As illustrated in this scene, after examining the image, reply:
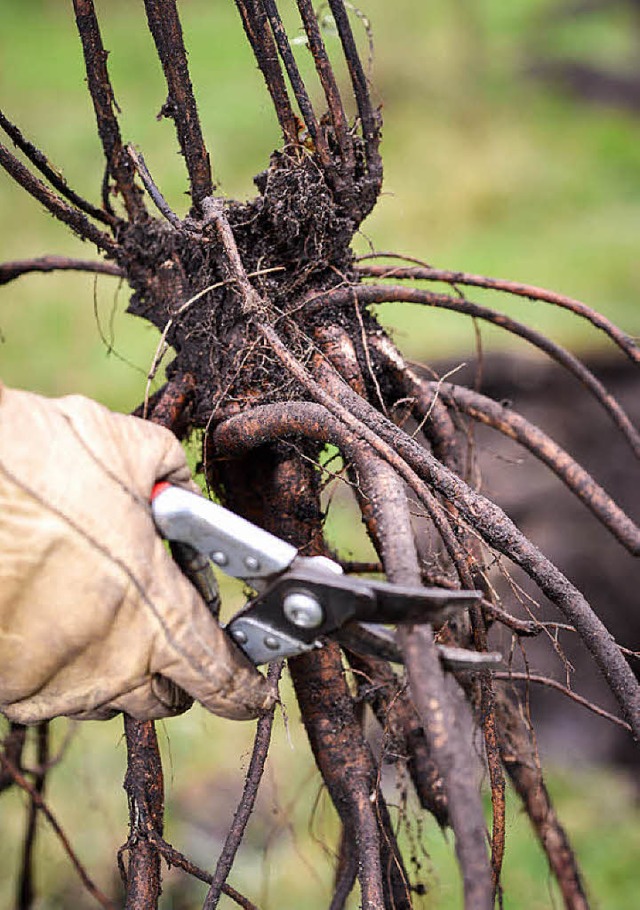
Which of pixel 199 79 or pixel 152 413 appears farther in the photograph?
pixel 199 79

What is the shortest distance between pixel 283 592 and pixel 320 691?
347 millimetres

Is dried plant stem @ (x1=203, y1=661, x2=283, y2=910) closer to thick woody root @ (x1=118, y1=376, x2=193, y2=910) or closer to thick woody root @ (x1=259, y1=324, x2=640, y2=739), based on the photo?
thick woody root @ (x1=118, y1=376, x2=193, y2=910)

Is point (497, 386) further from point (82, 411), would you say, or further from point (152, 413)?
point (82, 411)

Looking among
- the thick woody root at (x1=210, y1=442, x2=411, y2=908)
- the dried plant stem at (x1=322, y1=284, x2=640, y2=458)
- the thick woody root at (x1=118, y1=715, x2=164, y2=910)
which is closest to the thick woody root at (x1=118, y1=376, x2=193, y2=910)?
the thick woody root at (x1=118, y1=715, x2=164, y2=910)

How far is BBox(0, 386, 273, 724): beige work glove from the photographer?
59cm

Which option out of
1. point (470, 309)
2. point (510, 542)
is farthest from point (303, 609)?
point (470, 309)

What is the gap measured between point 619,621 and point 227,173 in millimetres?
2565

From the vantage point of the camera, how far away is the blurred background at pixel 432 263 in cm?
179

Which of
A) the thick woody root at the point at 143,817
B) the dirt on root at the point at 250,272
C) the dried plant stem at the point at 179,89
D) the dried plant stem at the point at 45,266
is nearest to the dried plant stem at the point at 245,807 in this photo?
the thick woody root at the point at 143,817

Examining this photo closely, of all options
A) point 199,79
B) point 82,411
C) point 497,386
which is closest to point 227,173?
point 199,79

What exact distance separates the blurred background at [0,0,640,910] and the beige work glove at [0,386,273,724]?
0.17 metres

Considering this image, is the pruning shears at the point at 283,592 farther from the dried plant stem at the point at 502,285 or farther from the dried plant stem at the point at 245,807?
the dried plant stem at the point at 502,285

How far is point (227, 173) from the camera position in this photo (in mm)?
3891

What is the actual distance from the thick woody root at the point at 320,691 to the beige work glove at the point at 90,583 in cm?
26
